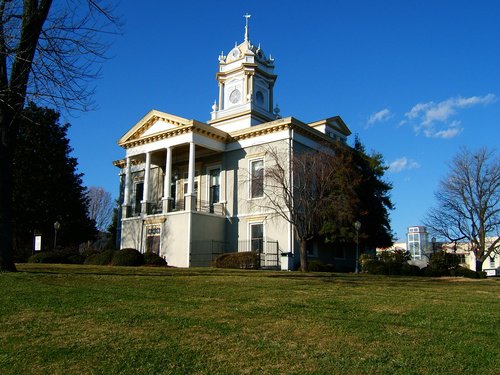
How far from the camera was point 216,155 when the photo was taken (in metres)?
Result: 36.9

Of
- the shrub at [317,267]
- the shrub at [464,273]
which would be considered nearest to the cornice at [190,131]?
the shrub at [317,267]

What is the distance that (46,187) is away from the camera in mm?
42156

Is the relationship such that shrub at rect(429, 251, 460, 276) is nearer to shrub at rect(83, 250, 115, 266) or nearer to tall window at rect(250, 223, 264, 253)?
tall window at rect(250, 223, 264, 253)

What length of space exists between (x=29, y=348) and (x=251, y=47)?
120 ft

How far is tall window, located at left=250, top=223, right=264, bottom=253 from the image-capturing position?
33.2m

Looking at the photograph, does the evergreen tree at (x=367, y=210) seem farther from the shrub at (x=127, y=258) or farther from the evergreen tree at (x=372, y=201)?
the shrub at (x=127, y=258)

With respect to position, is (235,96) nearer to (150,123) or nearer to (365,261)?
(150,123)

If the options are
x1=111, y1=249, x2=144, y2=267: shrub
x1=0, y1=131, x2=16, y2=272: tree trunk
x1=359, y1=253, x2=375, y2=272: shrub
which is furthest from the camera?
x1=359, y1=253, x2=375, y2=272: shrub

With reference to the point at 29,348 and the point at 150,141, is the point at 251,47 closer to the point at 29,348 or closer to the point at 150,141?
the point at 150,141

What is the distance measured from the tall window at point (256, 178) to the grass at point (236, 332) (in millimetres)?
20373

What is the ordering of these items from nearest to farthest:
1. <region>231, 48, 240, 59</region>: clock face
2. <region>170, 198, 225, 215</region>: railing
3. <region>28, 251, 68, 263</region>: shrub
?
<region>28, 251, 68, 263</region>: shrub < <region>170, 198, 225, 215</region>: railing < <region>231, 48, 240, 59</region>: clock face

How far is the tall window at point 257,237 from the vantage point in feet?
109

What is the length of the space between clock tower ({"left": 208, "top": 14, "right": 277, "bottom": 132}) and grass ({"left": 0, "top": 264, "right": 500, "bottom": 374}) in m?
26.8

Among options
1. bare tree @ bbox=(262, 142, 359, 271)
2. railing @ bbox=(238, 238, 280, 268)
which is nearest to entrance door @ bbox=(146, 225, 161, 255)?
railing @ bbox=(238, 238, 280, 268)
